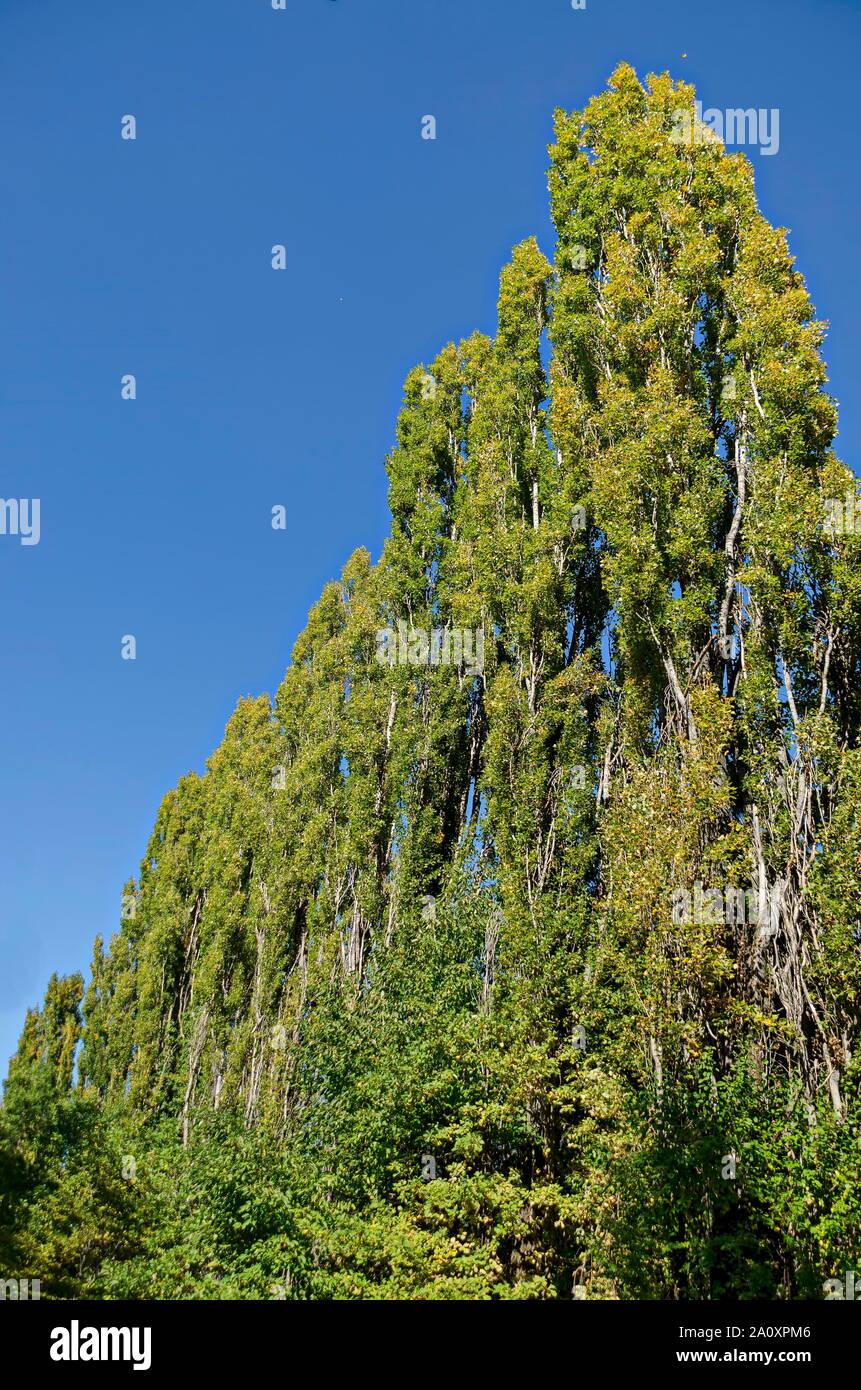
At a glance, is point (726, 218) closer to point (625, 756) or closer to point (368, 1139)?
point (625, 756)

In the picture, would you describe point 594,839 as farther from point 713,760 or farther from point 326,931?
point 326,931

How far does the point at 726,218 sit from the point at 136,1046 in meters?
33.1

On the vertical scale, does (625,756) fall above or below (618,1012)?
above

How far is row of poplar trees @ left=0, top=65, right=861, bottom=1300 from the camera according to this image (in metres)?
9.91

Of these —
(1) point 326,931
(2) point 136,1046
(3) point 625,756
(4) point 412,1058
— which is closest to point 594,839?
(3) point 625,756

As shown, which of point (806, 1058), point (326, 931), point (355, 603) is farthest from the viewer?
point (355, 603)

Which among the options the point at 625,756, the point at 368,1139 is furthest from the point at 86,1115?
the point at 625,756

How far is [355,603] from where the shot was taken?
26938 millimetres

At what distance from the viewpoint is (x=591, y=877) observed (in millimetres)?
14906

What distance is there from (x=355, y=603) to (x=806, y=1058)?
19770mm

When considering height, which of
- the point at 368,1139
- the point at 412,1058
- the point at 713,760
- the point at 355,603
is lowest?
the point at 368,1139

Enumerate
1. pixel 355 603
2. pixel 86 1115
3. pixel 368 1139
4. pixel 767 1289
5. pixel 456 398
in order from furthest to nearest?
1. pixel 355 603
2. pixel 456 398
3. pixel 86 1115
4. pixel 368 1139
5. pixel 767 1289

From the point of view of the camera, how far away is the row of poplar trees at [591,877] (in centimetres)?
991

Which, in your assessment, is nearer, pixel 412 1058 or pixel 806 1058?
pixel 806 1058
